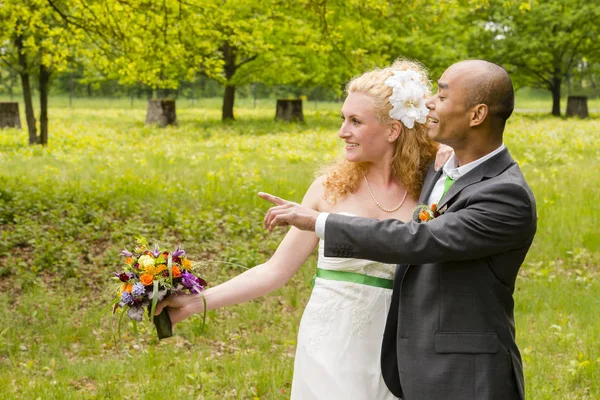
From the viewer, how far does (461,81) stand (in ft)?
8.57

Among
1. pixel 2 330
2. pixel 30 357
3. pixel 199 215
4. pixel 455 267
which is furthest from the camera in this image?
pixel 199 215

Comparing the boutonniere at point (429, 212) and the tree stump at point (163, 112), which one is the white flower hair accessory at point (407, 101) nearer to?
the boutonniere at point (429, 212)

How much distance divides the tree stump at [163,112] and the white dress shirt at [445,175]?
1113 inches

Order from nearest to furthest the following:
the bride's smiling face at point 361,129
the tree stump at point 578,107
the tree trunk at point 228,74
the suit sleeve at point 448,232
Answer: the suit sleeve at point 448,232 < the bride's smiling face at point 361,129 < the tree trunk at point 228,74 < the tree stump at point 578,107

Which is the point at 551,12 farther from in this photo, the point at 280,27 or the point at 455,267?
the point at 455,267

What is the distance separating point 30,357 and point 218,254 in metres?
3.29

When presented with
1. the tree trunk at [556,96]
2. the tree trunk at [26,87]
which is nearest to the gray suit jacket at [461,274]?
the tree trunk at [26,87]

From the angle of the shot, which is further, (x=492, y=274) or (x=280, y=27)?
(x=280, y=27)

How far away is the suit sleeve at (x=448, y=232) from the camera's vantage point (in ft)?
8.10

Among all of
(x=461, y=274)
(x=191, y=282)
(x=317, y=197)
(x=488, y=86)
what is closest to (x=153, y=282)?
(x=191, y=282)

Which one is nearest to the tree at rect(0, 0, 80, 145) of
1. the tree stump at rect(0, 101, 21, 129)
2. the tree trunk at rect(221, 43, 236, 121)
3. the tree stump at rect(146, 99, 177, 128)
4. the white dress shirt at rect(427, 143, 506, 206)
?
the tree stump at rect(0, 101, 21, 129)

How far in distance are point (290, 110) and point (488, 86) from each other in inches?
1154

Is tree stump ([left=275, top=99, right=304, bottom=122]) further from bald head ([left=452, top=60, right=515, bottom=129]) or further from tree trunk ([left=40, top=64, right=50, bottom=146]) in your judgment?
bald head ([left=452, top=60, right=515, bottom=129])

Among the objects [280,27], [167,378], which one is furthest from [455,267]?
[280,27]
